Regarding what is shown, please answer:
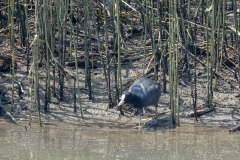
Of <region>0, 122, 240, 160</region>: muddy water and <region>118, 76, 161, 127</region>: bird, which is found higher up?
<region>118, 76, 161, 127</region>: bird

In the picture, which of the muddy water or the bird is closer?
the muddy water

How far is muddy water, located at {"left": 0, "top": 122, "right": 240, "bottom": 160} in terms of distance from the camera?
5.02m

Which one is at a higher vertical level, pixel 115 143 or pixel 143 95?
pixel 143 95

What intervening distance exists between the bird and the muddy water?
0.35 m

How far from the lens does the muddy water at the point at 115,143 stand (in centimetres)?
502

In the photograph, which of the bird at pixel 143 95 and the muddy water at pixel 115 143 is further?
the bird at pixel 143 95

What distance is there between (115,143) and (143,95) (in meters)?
0.92

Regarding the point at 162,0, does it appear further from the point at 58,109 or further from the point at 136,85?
the point at 58,109

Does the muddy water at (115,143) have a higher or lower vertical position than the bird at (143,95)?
lower

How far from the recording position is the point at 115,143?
5.41 meters

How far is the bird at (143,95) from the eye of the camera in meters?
6.06

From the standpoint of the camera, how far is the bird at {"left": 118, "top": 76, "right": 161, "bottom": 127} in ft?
19.9

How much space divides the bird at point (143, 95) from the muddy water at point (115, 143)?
348 mm

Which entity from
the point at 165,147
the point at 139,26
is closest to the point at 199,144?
the point at 165,147
